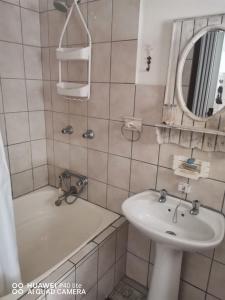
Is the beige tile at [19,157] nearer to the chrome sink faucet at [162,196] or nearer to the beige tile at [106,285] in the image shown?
the beige tile at [106,285]

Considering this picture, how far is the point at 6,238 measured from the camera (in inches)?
43.8

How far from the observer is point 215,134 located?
117 cm

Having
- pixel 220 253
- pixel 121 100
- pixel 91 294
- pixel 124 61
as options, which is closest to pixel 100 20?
pixel 124 61

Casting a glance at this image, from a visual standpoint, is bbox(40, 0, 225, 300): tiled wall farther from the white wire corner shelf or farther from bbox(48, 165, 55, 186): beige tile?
bbox(48, 165, 55, 186): beige tile

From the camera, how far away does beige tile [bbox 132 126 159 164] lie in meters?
1.44

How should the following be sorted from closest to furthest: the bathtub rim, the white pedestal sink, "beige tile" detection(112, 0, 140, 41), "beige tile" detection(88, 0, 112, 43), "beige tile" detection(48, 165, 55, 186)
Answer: the bathtub rim < the white pedestal sink < "beige tile" detection(112, 0, 140, 41) < "beige tile" detection(88, 0, 112, 43) < "beige tile" detection(48, 165, 55, 186)

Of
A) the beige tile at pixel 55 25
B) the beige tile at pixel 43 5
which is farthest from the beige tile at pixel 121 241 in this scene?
the beige tile at pixel 43 5

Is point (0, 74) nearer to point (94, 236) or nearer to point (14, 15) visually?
point (14, 15)

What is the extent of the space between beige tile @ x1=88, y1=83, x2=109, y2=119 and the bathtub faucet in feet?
1.81

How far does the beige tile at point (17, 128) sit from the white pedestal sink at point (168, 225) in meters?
1.09

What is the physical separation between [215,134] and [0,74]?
1527mm

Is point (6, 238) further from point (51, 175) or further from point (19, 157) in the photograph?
point (51, 175)

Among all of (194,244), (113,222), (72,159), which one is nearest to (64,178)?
(72,159)

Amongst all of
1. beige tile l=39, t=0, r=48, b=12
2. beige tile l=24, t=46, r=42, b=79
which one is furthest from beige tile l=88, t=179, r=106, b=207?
beige tile l=39, t=0, r=48, b=12
